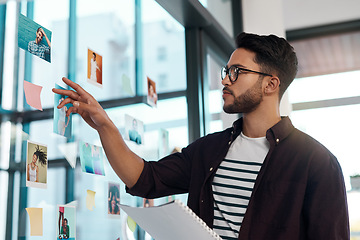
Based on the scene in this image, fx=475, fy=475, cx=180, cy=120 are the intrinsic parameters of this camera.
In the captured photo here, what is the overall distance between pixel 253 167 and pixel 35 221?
664 millimetres

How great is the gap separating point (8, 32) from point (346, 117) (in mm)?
2873

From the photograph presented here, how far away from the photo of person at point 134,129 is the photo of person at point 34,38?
0.52 meters

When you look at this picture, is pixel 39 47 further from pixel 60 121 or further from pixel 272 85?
pixel 272 85

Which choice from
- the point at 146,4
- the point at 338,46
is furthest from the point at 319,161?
the point at 338,46

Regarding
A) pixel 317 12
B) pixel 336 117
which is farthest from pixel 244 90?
pixel 317 12

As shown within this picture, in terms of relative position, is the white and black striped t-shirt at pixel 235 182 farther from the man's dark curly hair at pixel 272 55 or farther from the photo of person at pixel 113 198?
the photo of person at pixel 113 198

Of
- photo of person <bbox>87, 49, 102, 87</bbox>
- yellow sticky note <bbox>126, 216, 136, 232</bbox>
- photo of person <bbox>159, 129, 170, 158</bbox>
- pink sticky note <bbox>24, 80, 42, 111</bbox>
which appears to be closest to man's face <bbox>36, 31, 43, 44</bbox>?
pink sticky note <bbox>24, 80, 42, 111</bbox>

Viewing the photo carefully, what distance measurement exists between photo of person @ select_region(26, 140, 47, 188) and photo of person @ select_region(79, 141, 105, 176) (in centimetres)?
21

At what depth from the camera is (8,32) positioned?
1.24 metres

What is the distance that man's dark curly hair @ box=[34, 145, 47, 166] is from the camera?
4.23 ft

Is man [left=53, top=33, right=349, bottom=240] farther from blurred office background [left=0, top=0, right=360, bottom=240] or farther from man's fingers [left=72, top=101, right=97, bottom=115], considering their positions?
blurred office background [left=0, top=0, right=360, bottom=240]

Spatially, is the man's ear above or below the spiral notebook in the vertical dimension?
above

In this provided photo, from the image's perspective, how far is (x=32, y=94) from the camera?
1301mm

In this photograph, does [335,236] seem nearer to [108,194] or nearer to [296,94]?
[108,194]
